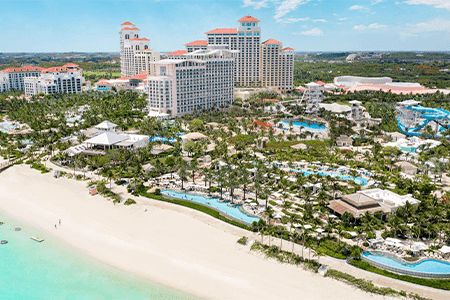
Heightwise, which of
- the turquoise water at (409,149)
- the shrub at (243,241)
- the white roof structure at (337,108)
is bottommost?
the shrub at (243,241)

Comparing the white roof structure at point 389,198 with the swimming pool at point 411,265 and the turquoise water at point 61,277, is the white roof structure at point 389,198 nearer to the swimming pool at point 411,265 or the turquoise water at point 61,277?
the swimming pool at point 411,265

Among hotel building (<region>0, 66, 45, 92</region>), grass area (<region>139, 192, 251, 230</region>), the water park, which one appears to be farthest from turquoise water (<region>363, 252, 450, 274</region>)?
hotel building (<region>0, 66, 45, 92</region>)

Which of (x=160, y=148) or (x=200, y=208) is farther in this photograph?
(x=160, y=148)

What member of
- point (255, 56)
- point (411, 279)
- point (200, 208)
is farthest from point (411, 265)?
point (255, 56)

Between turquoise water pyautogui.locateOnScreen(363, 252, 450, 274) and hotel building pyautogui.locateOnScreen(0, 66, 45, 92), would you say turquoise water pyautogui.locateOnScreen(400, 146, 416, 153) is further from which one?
hotel building pyautogui.locateOnScreen(0, 66, 45, 92)

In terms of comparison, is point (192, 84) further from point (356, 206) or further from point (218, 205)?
point (356, 206)

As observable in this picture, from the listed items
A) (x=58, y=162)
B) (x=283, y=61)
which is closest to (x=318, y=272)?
(x=58, y=162)

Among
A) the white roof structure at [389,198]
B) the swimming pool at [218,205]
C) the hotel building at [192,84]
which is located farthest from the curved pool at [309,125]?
the swimming pool at [218,205]
